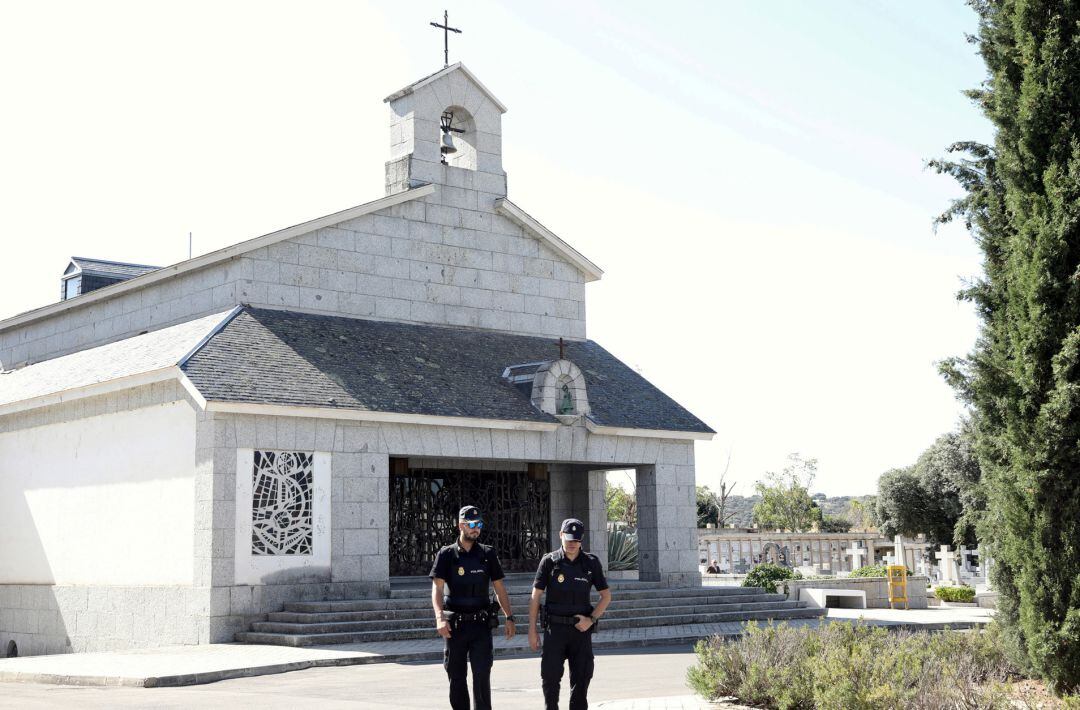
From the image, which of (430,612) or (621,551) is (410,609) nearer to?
(430,612)

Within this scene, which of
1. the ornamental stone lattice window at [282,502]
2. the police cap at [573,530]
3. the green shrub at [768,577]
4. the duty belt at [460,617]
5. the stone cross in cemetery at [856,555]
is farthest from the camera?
the stone cross in cemetery at [856,555]

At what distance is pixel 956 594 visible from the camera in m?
32.2

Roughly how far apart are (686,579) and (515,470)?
467cm

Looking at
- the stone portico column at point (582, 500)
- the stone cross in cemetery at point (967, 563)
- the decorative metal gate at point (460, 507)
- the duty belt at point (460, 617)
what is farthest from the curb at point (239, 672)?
the stone cross in cemetery at point (967, 563)

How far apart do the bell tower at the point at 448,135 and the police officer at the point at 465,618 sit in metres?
17.9

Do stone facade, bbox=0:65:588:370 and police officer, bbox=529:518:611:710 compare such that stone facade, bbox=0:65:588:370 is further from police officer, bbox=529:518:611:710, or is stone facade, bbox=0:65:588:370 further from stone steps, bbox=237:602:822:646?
police officer, bbox=529:518:611:710

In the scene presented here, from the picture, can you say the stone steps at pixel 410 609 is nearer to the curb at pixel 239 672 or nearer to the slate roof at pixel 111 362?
the curb at pixel 239 672

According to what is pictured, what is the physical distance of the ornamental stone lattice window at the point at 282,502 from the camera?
21578 millimetres

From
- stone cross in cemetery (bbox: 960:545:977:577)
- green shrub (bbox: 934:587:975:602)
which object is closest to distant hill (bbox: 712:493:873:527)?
stone cross in cemetery (bbox: 960:545:977:577)

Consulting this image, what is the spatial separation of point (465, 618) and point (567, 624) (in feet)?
2.90

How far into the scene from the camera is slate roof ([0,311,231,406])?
77.2 ft

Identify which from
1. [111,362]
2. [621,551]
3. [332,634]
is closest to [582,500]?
[621,551]

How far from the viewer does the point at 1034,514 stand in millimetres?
12047

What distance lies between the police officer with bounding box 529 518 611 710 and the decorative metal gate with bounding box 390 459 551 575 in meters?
15.8
